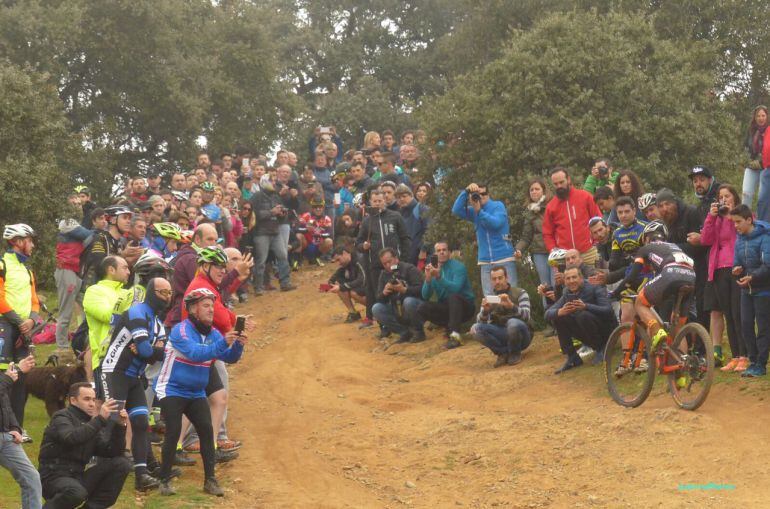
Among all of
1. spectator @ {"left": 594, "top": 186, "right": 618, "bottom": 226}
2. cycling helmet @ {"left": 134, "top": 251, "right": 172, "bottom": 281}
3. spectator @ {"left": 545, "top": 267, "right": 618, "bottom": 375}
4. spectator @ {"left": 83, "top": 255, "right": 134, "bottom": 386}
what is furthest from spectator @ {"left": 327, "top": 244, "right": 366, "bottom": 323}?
cycling helmet @ {"left": 134, "top": 251, "right": 172, "bottom": 281}

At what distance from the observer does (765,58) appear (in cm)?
2573

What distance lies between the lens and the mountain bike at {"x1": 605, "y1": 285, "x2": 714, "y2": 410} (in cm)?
1153

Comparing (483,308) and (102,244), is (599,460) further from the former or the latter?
(102,244)

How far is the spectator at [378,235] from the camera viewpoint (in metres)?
18.3

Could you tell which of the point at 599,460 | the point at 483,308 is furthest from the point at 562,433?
the point at 483,308

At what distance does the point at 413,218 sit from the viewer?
1900cm

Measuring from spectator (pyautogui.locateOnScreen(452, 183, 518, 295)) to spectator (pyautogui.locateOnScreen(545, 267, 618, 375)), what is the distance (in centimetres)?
189

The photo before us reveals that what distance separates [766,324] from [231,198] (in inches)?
454

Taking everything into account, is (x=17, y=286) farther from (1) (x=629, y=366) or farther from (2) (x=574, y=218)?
(2) (x=574, y=218)

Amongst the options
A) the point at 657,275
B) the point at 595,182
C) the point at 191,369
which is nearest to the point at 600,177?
the point at 595,182

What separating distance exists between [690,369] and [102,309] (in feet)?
19.7

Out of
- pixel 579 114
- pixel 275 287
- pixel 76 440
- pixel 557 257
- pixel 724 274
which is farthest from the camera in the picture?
pixel 275 287

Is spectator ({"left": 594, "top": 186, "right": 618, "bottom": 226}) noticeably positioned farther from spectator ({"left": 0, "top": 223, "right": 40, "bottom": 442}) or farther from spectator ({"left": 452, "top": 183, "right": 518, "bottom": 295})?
spectator ({"left": 0, "top": 223, "right": 40, "bottom": 442})

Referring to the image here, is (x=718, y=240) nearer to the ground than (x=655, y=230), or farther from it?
nearer to the ground
